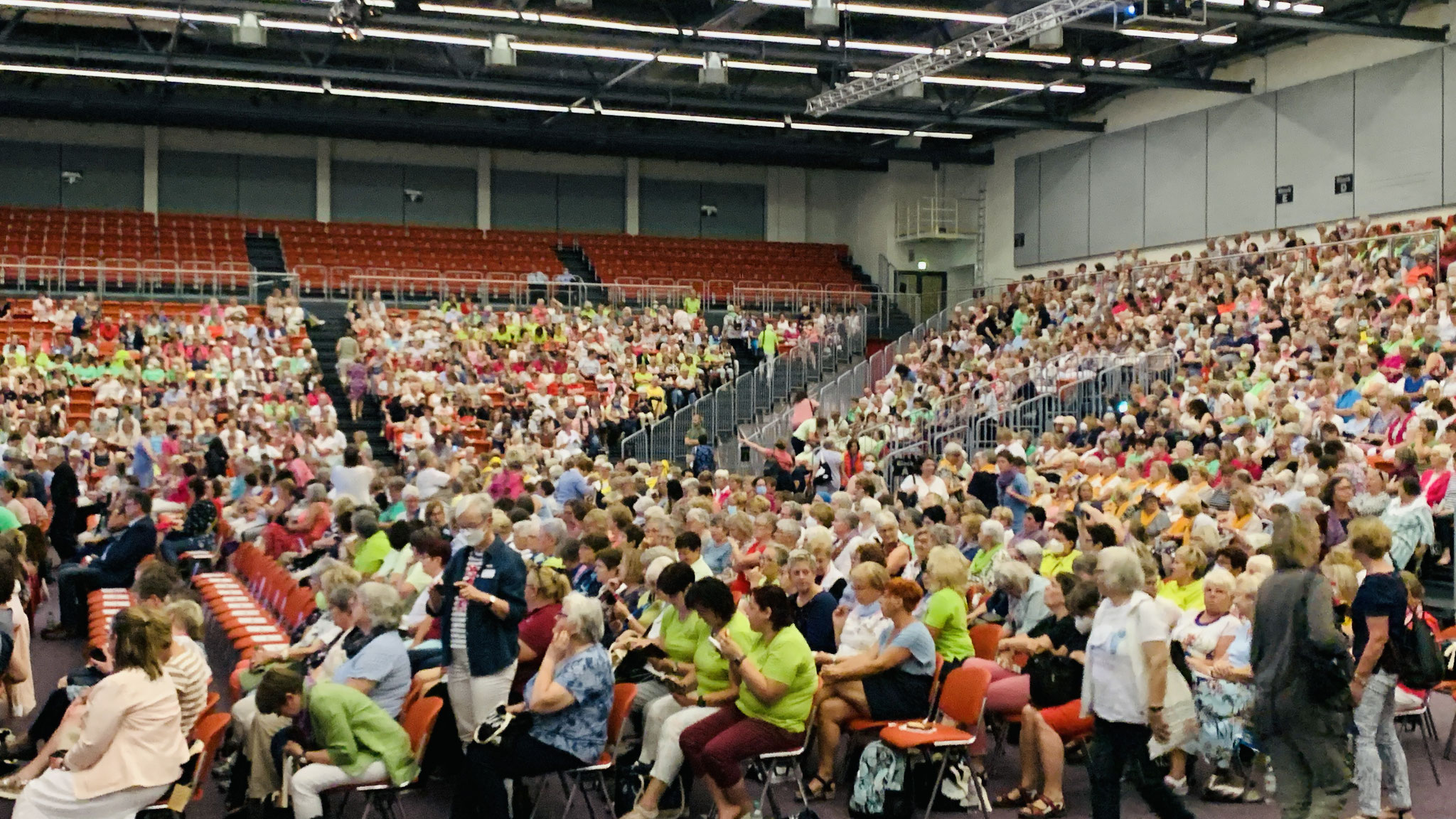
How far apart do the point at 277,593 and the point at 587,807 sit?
4468 millimetres

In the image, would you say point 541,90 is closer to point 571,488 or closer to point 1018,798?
point 571,488

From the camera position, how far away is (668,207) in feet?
109

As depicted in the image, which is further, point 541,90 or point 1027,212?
point 1027,212

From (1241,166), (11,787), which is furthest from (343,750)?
Answer: (1241,166)

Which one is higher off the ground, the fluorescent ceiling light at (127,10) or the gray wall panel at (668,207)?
the fluorescent ceiling light at (127,10)

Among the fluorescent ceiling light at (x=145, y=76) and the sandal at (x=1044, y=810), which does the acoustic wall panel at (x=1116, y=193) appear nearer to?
the fluorescent ceiling light at (x=145, y=76)

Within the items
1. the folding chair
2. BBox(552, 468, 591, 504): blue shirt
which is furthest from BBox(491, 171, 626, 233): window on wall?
the folding chair

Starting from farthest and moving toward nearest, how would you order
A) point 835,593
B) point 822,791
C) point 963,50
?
1. point 963,50
2. point 835,593
3. point 822,791

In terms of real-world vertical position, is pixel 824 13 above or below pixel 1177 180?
above

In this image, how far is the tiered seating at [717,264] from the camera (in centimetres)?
2970

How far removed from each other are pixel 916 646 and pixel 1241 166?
18652mm

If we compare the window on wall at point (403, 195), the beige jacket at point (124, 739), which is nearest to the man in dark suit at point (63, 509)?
the beige jacket at point (124, 739)

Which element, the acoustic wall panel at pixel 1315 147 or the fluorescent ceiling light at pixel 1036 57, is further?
the acoustic wall panel at pixel 1315 147

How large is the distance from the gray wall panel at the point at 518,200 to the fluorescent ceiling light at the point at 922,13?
15.2 m
